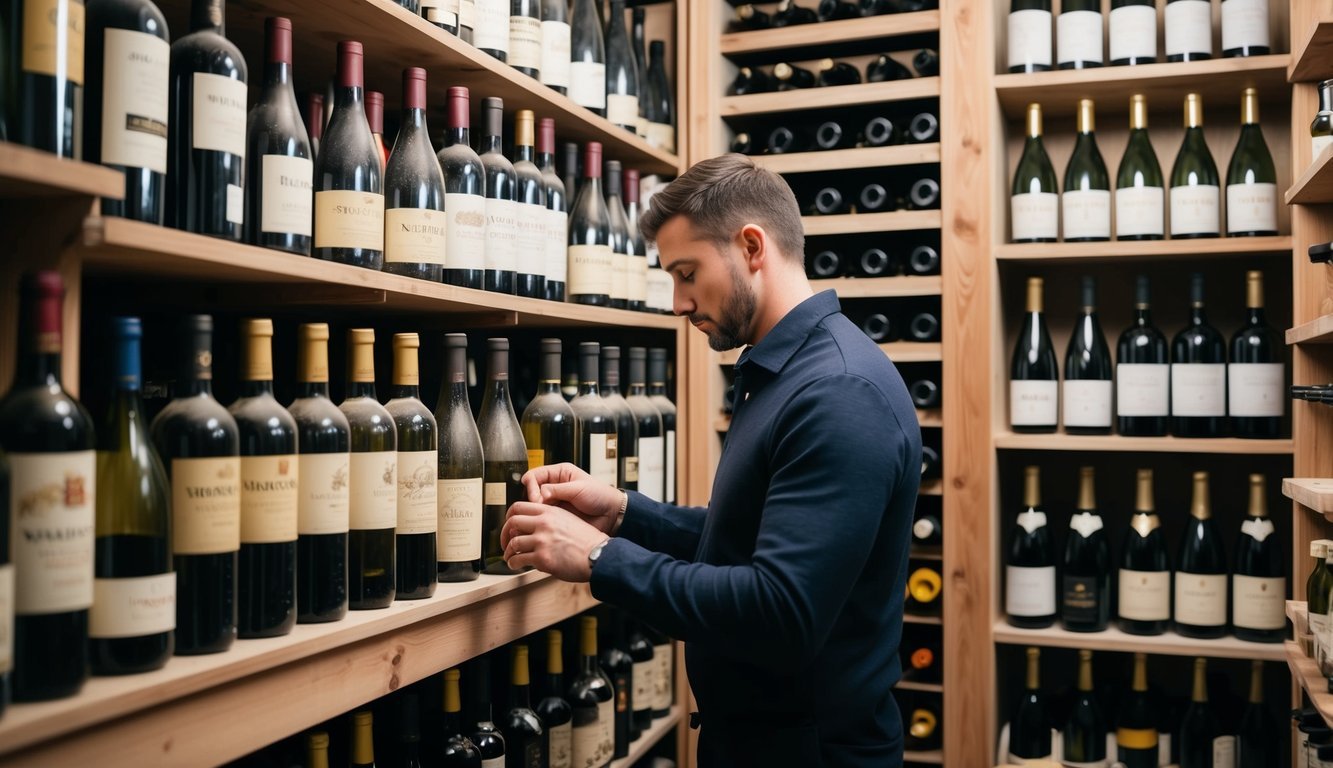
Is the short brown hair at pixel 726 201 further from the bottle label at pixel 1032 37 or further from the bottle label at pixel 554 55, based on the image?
the bottle label at pixel 1032 37

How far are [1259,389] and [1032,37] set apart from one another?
0.99m

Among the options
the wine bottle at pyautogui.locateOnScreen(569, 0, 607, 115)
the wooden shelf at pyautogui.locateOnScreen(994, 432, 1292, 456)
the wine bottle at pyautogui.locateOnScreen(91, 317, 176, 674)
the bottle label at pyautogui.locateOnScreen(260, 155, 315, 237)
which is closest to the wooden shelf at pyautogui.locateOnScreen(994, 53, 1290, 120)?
the wooden shelf at pyautogui.locateOnScreen(994, 432, 1292, 456)

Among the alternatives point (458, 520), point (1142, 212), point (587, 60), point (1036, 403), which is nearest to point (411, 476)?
point (458, 520)

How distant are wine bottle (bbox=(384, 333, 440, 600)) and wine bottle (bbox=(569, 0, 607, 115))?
823 mm

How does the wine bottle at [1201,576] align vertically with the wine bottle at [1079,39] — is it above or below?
below

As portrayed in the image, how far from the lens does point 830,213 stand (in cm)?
269

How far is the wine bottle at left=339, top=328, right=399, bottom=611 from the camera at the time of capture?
1490 mm

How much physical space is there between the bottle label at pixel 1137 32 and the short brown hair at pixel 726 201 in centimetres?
131

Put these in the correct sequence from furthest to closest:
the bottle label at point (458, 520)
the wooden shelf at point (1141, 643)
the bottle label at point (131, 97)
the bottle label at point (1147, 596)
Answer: the bottle label at point (1147, 596) < the wooden shelf at point (1141, 643) < the bottle label at point (458, 520) < the bottle label at point (131, 97)

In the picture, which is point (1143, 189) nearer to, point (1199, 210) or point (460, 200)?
point (1199, 210)

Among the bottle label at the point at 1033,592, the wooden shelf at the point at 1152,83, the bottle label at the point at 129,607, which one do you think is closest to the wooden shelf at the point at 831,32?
the wooden shelf at the point at 1152,83

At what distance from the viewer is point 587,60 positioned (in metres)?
2.31

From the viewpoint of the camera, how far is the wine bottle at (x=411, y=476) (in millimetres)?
1584

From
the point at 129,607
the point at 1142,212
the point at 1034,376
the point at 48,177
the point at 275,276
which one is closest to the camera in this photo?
the point at 48,177
